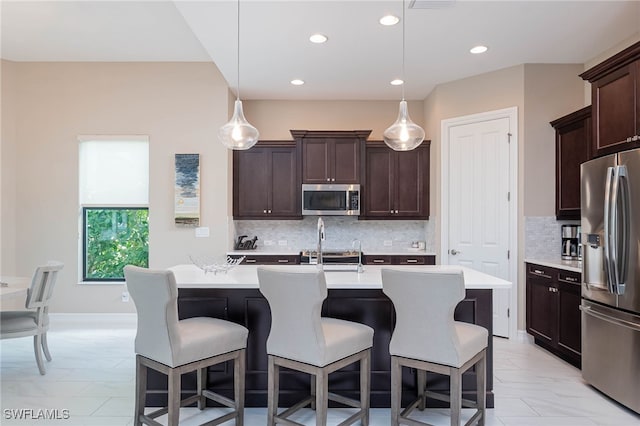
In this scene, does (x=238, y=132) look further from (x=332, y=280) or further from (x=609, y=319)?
(x=609, y=319)

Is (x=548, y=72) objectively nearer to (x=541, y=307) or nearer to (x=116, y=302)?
(x=541, y=307)

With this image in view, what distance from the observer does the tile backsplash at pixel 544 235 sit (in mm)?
4219

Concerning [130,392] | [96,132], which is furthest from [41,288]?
[96,132]

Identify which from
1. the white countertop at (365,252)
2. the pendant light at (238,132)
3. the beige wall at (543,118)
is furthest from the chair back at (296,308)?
the beige wall at (543,118)

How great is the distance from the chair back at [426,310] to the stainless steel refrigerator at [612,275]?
54.4 inches

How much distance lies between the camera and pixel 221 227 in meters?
4.92

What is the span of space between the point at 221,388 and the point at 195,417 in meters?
0.23

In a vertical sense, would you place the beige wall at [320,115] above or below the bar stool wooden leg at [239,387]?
above

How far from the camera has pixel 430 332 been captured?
83.0 inches

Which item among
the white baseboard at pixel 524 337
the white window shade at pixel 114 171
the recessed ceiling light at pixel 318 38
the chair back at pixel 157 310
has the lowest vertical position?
the white baseboard at pixel 524 337

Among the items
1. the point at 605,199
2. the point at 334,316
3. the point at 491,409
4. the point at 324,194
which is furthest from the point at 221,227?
the point at 605,199

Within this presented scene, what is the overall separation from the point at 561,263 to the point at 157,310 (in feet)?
11.8

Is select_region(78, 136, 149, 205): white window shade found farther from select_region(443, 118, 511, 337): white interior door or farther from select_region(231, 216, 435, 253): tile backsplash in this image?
select_region(443, 118, 511, 337): white interior door

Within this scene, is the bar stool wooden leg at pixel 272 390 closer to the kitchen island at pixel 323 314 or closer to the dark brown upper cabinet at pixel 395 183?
the kitchen island at pixel 323 314
